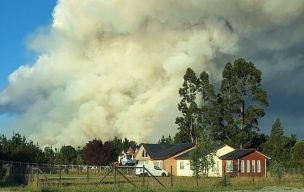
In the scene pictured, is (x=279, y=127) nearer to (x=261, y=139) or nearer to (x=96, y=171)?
(x=261, y=139)

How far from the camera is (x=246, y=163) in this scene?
83500mm

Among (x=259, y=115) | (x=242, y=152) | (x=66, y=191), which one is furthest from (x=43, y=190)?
(x=259, y=115)

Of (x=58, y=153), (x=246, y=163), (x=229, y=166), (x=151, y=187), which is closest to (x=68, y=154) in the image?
(x=58, y=153)

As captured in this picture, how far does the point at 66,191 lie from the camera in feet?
109

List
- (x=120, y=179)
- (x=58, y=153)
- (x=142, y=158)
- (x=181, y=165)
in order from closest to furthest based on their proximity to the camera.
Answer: (x=120, y=179) → (x=181, y=165) → (x=142, y=158) → (x=58, y=153)

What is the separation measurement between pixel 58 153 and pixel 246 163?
60.4 m

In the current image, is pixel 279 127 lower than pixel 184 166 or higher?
higher

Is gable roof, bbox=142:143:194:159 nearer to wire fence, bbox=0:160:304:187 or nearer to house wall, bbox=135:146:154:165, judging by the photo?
house wall, bbox=135:146:154:165

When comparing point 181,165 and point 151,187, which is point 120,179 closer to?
point 151,187

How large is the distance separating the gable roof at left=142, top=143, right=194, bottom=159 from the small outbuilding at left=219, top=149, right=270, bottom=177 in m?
11.9

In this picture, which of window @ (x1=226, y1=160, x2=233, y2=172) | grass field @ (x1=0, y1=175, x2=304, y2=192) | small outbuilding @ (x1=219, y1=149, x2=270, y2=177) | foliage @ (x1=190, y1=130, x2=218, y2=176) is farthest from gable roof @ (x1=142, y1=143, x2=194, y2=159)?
foliage @ (x1=190, y1=130, x2=218, y2=176)

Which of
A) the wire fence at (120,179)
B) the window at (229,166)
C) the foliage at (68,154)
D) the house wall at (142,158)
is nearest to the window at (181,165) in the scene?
the window at (229,166)

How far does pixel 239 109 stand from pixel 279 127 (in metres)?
9.18

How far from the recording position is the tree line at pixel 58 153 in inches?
3348
